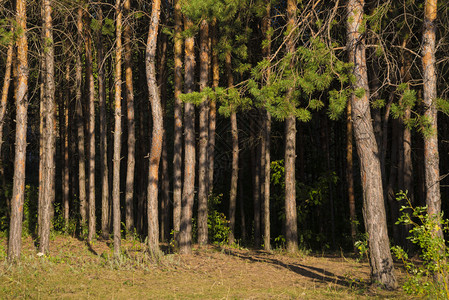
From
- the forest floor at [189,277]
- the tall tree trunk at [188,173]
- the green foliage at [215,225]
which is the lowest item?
the forest floor at [189,277]

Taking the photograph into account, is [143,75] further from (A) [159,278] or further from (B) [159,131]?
(A) [159,278]

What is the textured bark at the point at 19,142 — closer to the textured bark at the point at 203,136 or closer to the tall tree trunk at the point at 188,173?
the tall tree trunk at the point at 188,173

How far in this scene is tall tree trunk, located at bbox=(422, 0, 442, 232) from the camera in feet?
28.0

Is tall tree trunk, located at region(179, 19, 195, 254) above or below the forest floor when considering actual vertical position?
above

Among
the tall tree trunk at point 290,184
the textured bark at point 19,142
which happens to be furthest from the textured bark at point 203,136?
the textured bark at point 19,142

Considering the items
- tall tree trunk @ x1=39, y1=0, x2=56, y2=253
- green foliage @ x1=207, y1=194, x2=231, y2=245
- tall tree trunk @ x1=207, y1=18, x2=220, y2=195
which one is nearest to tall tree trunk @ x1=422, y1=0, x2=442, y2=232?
tall tree trunk @ x1=207, y1=18, x2=220, y2=195

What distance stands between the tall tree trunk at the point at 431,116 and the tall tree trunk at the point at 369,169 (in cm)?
88

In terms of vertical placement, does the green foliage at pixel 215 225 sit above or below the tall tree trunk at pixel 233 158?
below

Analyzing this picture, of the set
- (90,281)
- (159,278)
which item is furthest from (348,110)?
(90,281)

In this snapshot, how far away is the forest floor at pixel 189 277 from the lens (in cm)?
838

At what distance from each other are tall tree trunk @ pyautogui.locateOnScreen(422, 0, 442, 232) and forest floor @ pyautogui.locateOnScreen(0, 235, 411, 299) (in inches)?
74.3

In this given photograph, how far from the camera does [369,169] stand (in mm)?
8773

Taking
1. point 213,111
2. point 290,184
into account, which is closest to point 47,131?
point 213,111

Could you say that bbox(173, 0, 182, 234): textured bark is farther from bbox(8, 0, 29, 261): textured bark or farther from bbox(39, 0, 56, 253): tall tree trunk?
bbox(8, 0, 29, 261): textured bark
